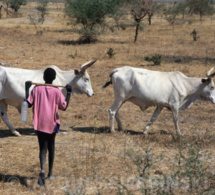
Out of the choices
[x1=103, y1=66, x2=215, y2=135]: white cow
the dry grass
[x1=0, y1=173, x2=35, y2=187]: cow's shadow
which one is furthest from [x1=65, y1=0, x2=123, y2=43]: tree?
[x1=0, y1=173, x2=35, y2=187]: cow's shadow

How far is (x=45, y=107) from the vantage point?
14.5ft

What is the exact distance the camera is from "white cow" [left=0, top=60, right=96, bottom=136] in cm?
655

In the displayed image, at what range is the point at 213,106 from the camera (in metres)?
9.39

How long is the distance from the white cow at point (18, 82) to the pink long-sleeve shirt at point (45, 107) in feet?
7.16

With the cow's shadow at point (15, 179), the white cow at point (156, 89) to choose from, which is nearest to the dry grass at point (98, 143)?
the cow's shadow at point (15, 179)

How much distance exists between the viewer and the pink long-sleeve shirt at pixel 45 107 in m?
4.42

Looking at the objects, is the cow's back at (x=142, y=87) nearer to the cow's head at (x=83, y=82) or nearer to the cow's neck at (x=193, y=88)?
the cow's neck at (x=193, y=88)

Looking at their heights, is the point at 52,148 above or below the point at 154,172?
→ above

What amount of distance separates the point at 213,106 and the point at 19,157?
5.51 meters

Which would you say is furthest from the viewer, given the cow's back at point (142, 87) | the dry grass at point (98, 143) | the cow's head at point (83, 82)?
the cow's head at point (83, 82)

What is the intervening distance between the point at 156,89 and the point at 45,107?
309cm

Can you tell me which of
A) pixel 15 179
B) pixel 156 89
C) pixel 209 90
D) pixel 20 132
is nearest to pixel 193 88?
pixel 209 90

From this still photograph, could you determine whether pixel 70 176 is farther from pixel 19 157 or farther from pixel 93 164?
pixel 19 157

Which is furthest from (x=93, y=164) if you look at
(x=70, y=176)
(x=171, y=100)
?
(x=171, y=100)
